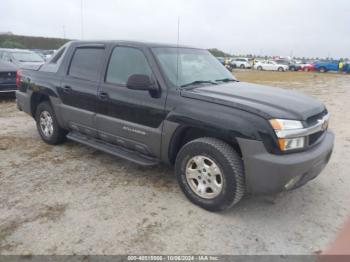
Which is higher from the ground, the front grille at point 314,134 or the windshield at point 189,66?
the windshield at point 189,66

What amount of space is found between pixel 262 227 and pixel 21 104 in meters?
4.84

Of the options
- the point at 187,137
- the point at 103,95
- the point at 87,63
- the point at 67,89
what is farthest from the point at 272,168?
the point at 67,89

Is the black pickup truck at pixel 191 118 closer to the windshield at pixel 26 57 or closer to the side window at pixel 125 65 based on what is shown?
the side window at pixel 125 65

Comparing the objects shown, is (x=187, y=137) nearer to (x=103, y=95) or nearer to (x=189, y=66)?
(x=189, y=66)

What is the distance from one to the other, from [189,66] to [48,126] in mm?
2782

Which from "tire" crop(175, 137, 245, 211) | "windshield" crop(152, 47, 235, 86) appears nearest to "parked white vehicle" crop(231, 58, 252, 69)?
"windshield" crop(152, 47, 235, 86)

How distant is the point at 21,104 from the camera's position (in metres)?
5.77

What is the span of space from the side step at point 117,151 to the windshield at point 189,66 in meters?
0.98

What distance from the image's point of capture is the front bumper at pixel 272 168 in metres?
2.79

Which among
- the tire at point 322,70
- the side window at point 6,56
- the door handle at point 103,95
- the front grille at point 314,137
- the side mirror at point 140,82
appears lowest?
the front grille at point 314,137

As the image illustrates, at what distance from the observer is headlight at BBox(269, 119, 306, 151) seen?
2.80 m

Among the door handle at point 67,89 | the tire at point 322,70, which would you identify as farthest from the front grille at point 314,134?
the tire at point 322,70

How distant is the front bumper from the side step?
1.22 m

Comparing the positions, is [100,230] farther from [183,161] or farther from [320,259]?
[320,259]
